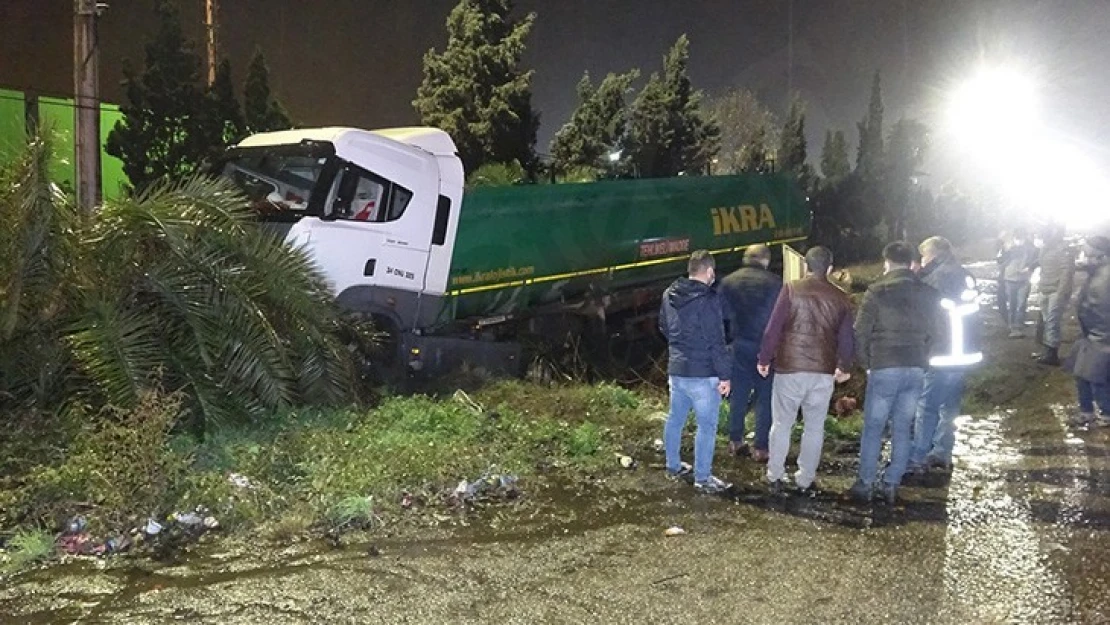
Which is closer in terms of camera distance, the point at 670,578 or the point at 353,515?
the point at 670,578

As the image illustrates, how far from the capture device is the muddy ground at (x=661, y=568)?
4.60 meters

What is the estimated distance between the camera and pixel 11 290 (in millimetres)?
6730

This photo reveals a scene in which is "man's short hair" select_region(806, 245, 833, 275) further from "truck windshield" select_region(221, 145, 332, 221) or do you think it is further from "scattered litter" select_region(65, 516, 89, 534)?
"truck windshield" select_region(221, 145, 332, 221)

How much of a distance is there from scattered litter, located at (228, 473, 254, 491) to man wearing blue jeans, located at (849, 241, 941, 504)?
392cm

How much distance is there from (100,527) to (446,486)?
2068 millimetres

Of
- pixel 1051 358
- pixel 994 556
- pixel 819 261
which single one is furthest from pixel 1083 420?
pixel 994 556

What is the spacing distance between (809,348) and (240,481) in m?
3.73

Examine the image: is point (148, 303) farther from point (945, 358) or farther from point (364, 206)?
point (945, 358)

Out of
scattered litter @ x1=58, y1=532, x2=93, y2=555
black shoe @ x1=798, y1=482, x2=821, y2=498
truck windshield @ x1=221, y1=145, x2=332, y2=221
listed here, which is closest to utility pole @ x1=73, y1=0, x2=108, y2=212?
truck windshield @ x1=221, y1=145, x2=332, y2=221

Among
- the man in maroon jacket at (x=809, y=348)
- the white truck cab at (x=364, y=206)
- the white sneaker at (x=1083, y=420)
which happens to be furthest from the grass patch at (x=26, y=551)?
the white sneaker at (x=1083, y=420)

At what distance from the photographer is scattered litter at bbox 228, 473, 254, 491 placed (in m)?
6.07

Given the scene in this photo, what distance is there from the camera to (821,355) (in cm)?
644

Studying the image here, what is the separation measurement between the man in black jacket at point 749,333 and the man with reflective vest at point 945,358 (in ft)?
3.64

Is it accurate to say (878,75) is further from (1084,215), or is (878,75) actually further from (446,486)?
(446,486)
